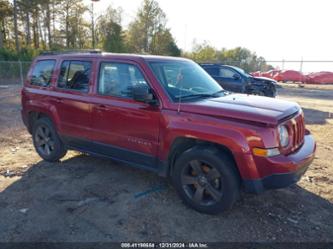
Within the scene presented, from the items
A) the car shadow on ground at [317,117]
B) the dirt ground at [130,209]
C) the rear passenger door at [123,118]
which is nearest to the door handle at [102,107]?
the rear passenger door at [123,118]

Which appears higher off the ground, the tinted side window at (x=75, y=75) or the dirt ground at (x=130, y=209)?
the tinted side window at (x=75, y=75)

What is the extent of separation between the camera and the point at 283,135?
137 inches

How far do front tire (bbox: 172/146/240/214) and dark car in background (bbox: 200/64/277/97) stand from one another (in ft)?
30.4

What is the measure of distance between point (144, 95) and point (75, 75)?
5.49 feet

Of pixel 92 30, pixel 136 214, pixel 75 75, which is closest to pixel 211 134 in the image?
pixel 136 214

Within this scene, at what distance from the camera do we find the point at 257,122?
3.35 m

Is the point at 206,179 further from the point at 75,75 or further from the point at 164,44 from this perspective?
the point at 164,44

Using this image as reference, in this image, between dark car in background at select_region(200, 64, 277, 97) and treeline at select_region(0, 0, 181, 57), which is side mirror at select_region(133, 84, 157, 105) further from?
treeline at select_region(0, 0, 181, 57)

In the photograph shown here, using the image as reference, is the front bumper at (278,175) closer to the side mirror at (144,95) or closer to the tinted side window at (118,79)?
the side mirror at (144,95)

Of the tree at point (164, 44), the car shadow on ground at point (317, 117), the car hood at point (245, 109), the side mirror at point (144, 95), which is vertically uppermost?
the tree at point (164, 44)

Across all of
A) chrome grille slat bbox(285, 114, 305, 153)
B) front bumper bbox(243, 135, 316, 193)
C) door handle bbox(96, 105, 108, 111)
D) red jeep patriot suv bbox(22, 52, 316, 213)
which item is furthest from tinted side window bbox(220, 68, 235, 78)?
front bumper bbox(243, 135, 316, 193)

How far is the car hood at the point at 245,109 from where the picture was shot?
3.39 metres

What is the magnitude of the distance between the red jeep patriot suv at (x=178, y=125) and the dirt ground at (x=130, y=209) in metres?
0.35

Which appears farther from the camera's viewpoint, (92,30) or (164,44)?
(92,30)
